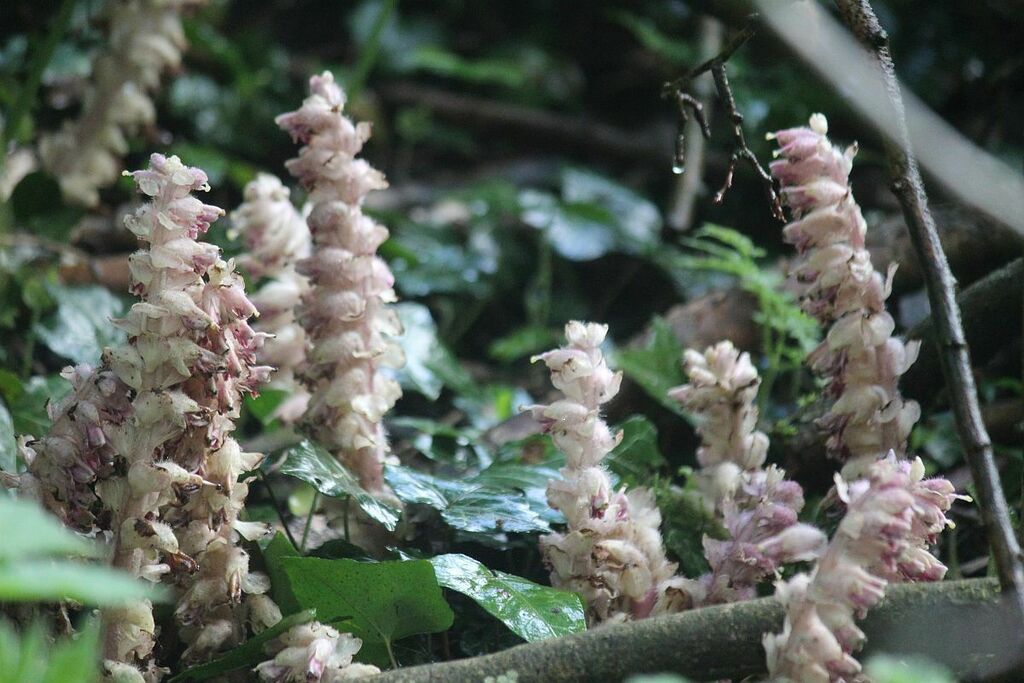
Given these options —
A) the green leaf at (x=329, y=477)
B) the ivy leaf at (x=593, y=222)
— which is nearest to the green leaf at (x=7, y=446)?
the green leaf at (x=329, y=477)

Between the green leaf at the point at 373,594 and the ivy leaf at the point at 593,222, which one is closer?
the green leaf at the point at 373,594

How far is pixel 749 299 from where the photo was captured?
2434 millimetres

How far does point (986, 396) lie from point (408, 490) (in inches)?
45.8

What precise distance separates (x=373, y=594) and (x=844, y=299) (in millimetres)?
697

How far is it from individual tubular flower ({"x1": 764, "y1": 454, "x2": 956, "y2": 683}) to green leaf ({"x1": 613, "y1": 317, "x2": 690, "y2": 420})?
1.06 metres

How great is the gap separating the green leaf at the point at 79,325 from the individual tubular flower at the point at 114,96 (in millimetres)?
485

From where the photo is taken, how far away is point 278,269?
1.79 metres

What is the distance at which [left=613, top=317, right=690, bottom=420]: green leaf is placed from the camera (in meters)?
2.18

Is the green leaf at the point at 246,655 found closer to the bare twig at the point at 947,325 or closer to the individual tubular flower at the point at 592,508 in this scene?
the individual tubular flower at the point at 592,508

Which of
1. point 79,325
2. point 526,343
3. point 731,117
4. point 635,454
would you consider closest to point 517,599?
point 635,454

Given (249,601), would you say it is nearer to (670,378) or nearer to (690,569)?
(690,569)

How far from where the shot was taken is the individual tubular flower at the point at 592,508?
130 centimetres

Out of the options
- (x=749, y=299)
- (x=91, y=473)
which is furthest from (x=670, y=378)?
(x=91, y=473)

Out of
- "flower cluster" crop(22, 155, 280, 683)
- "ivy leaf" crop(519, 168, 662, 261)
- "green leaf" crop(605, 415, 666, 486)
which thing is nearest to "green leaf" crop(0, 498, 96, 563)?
"flower cluster" crop(22, 155, 280, 683)
